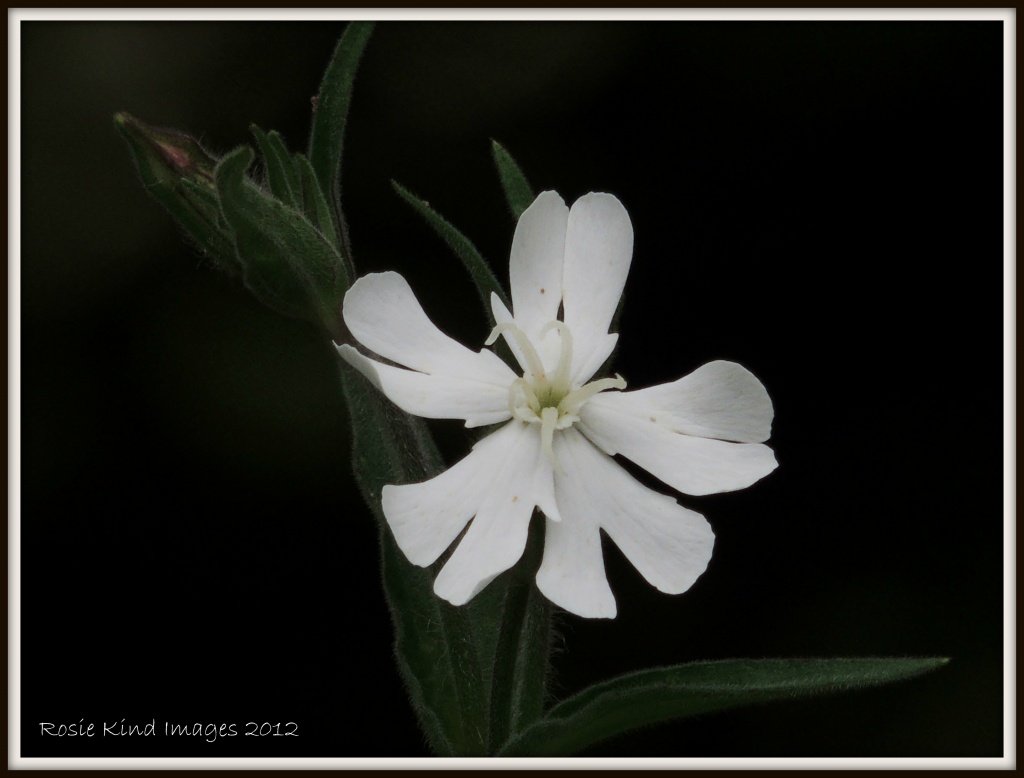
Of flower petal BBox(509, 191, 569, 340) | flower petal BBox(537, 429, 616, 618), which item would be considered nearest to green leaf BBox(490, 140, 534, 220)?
flower petal BBox(509, 191, 569, 340)

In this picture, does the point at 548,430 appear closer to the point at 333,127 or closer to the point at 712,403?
the point at 712,403

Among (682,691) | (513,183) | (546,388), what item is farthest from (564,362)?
(682,691)

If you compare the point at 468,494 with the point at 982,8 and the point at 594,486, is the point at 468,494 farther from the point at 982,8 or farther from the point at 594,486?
the point at 982,8

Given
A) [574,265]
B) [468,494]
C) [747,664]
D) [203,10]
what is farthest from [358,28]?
[747,664]

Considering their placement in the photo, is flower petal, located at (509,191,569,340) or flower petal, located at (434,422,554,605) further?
flower petal, located at (509,191,569,340)

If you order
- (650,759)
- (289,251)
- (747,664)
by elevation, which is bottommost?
(650,759)

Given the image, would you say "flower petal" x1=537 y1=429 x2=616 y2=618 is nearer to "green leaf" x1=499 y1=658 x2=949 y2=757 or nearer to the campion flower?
the campion flower

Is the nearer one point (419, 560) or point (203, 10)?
point (419, 560)
